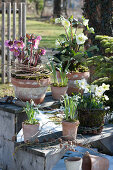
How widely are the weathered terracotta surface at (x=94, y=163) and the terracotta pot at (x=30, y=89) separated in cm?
75

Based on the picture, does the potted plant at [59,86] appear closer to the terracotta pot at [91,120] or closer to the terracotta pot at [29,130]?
the terracotta pot at [91,120]

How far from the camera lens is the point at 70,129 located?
323 cm

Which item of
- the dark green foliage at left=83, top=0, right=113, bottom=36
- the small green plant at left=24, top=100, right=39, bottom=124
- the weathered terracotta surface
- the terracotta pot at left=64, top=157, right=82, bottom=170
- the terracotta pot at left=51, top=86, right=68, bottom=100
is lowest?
the weathered terracotta surface

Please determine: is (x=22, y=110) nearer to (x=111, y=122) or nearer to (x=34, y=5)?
(x=111, y=122)

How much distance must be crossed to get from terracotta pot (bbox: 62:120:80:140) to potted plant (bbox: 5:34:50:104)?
17.5 inches

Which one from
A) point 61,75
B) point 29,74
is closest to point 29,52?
point 29,74

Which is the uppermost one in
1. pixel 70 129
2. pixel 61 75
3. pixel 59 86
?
pixel 61 75

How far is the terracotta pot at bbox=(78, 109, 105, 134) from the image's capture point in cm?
345

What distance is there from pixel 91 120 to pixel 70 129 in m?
0.32

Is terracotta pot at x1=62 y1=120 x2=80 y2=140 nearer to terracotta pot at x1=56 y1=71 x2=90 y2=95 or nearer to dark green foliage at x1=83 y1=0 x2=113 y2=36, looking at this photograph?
terracotta pot at x1=56 y1=71 x2=90 y2=95

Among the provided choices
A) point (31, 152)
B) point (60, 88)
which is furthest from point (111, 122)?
point (31, 152)

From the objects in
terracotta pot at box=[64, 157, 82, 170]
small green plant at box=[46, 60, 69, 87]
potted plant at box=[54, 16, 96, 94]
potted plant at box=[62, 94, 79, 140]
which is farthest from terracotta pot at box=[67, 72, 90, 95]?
terracotta pot at box=[64, 157, 82, 170]

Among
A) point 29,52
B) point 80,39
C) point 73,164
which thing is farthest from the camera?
point 80,39

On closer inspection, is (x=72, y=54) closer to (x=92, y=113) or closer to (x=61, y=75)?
(x=61, y=75)
